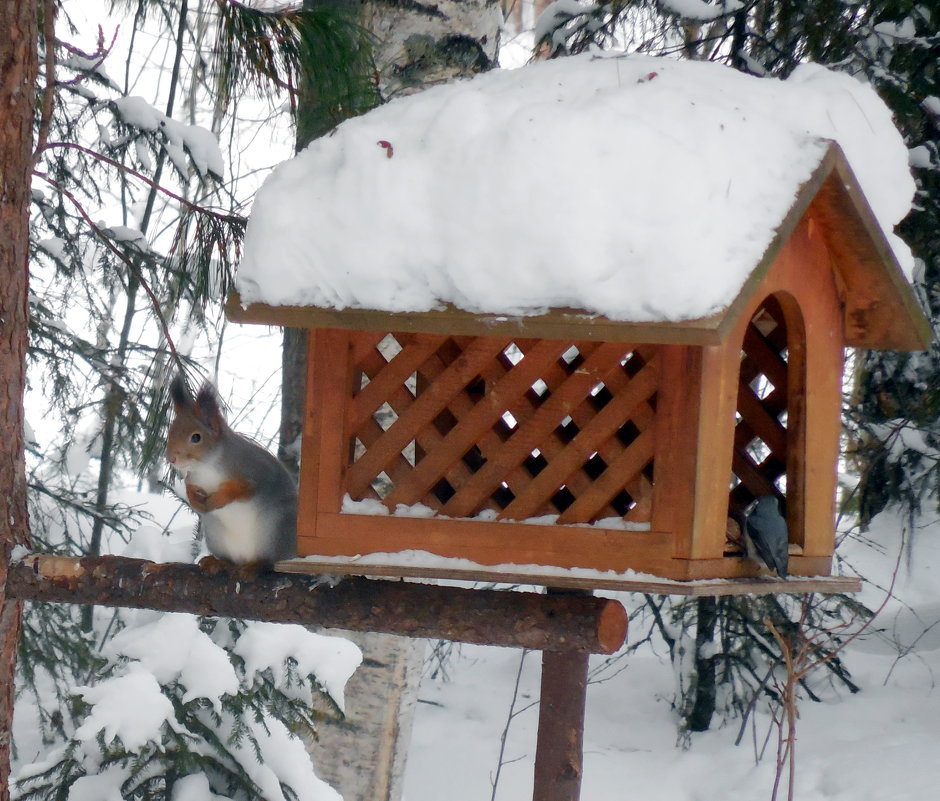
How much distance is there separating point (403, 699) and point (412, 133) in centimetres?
248

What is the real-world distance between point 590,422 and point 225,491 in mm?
842

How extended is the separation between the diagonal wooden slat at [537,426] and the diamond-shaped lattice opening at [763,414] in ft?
1.62

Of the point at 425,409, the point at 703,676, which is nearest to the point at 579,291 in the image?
the point at 425,409

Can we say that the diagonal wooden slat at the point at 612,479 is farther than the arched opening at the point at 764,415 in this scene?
No

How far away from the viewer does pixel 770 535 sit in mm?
1789

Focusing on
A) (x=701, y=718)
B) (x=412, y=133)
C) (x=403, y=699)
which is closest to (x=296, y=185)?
(x=412, y=133)

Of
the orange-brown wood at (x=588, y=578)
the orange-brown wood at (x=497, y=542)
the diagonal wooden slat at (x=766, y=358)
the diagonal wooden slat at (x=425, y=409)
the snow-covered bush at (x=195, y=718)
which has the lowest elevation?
the snow-covered bush at (x=195, y=718)

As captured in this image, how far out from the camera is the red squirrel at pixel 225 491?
2238mm

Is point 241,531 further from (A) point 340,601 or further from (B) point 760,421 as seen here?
(B) point 760,421

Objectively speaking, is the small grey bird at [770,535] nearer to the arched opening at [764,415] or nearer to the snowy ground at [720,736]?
the arched opening at [764,415]

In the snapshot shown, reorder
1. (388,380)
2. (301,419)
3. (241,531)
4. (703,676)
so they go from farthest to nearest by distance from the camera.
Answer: (703,676)
(301,419)
(241,531)
(388,380)

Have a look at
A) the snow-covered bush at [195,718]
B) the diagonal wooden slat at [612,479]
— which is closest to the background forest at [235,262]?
the snow-covered bush at [195,718]

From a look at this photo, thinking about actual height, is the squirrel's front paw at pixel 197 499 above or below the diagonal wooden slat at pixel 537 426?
below

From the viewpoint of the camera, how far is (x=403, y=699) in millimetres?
3812
